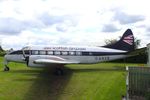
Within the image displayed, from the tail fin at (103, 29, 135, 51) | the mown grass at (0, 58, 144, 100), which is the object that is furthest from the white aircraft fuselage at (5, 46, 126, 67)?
the mown grass at (0, 58, 144, 100)

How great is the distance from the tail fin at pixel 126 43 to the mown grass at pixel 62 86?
6.59 metres

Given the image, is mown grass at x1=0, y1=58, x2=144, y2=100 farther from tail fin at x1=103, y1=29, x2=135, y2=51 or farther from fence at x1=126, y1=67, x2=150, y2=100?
tail fin at x1=103, y1=29, x2=135, y2=51

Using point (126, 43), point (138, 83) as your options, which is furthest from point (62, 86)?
point (126, 43)

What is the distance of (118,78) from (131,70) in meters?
6.86

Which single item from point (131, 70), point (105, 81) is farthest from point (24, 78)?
point (131, 70)

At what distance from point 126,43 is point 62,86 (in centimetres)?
1407

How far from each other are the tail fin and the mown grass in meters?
6.59

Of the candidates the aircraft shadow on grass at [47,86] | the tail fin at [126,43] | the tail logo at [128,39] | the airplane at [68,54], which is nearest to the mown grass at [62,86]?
the aircraft shadow on grass at [47,86]

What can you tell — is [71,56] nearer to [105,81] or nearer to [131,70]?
[105,81]

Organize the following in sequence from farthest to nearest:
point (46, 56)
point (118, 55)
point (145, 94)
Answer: point (118, 55) < point (46, 56) < point (145, 94)

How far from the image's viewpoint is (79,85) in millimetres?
25469

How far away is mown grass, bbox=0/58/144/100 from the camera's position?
22.3 meters

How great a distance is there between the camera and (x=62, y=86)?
25.1 metres

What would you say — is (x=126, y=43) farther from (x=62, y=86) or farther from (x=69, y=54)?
(x=62, y=86)
